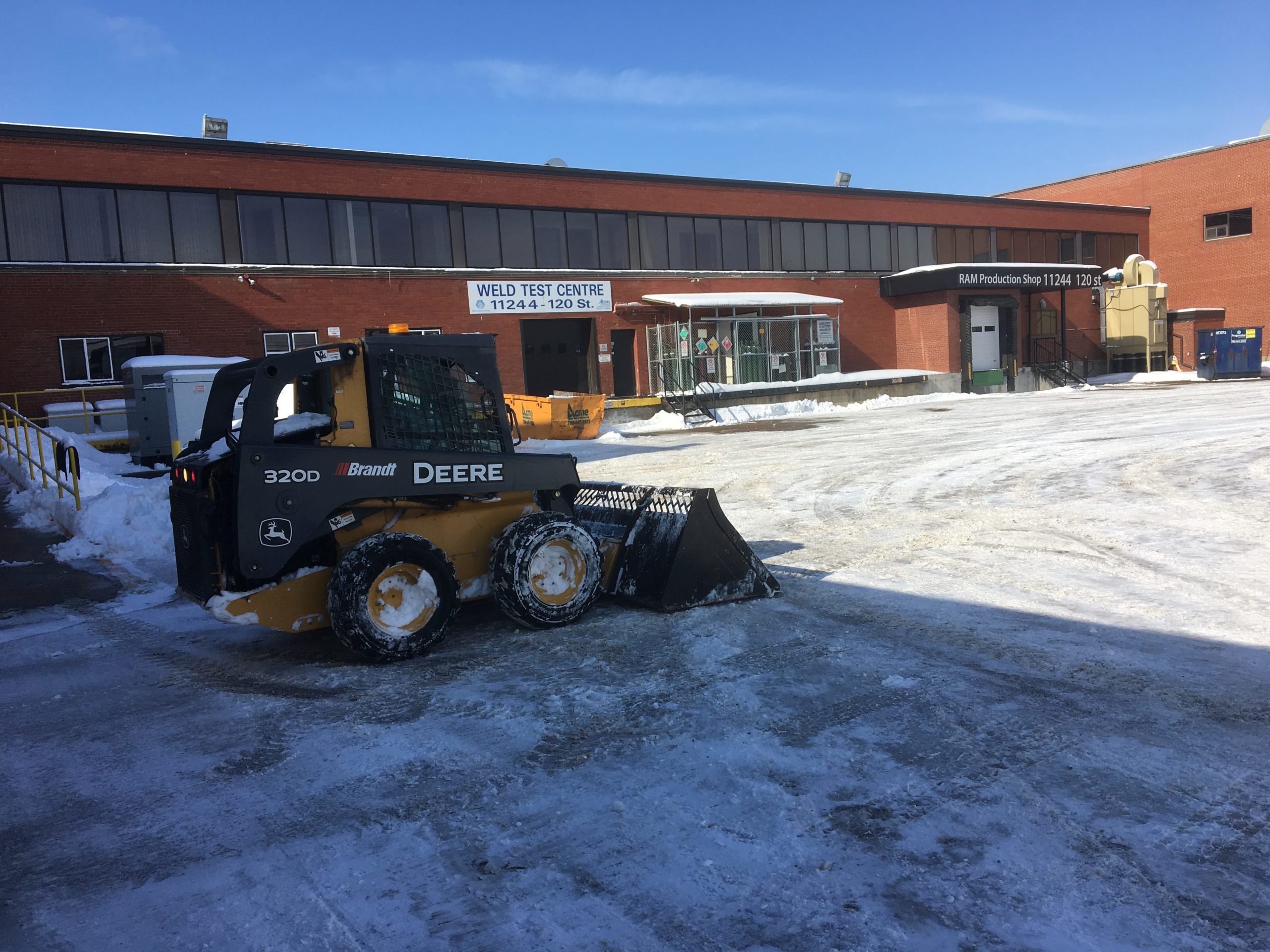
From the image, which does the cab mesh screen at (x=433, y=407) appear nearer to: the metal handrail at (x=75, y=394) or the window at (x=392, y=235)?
the metal handrail at (x=75, y=394)

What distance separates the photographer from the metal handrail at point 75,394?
21.4 m

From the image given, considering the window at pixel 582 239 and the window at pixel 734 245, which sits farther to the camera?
the window at pixel 734 245

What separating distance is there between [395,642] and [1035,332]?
4064cm

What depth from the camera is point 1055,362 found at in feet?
133

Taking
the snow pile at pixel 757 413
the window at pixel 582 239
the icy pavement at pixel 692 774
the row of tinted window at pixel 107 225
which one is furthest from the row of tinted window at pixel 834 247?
the icy pavement at pixel 692 774

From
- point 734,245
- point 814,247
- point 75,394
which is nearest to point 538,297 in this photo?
point 734,245

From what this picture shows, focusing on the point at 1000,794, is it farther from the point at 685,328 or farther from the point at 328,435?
the point at 685,328

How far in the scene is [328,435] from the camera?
Result: 628cm

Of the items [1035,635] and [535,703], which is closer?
[535,703]

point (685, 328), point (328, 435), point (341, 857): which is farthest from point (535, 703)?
point (685, 328)

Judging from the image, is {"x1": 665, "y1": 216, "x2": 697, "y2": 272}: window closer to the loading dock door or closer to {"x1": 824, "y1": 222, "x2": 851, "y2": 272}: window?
{"x1": 824, "y1": 222, "x2": 851, "y2": 272}: window

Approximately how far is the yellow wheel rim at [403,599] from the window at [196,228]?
22.6m

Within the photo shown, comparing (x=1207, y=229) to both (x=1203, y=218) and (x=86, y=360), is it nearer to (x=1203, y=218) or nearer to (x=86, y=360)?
(x=1203, y=218)

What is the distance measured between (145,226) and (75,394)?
495cm
